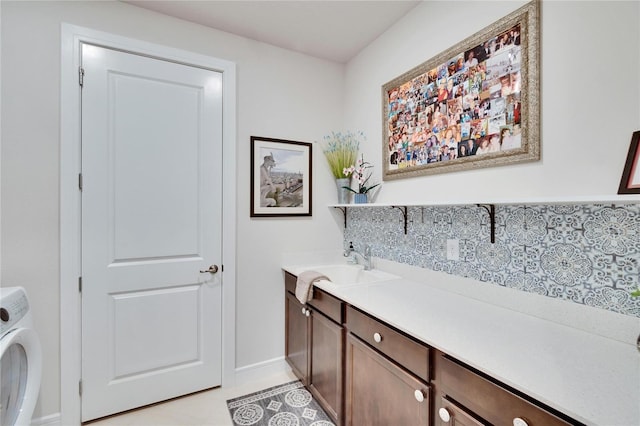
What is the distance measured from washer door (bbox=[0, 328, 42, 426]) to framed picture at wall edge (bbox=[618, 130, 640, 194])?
2498mm

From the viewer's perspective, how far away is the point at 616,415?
656 millimetres

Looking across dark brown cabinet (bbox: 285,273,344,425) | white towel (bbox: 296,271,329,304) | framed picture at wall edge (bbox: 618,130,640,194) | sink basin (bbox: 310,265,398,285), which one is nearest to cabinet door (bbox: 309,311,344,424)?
dark brown cabinet (bbox: 285,273,344,425)

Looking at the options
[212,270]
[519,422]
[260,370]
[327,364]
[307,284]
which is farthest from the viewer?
[260,370]

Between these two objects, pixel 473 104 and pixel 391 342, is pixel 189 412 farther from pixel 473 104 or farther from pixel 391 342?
pixel 473 104

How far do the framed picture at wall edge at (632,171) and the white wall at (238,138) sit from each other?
1.84 meters

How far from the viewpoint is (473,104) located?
4.96ft

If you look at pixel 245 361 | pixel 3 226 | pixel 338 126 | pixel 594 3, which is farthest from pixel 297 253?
pixel 594 3

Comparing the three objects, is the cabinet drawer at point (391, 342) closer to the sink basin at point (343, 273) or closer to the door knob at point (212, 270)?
the sink basin at point (343, 273)

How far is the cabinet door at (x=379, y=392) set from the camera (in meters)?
1.12

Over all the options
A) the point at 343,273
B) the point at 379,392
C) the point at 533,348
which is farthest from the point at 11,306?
the point at 533,348

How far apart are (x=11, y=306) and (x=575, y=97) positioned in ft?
8.81

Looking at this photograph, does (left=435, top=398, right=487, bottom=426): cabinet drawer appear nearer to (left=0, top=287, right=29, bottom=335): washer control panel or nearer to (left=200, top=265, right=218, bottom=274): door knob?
(left=200, top=265, right=218, bottom=274): door knob

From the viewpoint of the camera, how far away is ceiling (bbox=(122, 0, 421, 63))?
1.84 m

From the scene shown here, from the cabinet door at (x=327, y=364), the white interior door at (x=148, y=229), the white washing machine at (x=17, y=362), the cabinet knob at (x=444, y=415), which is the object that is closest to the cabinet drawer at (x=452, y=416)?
the cabinet knob at (x=444, y=415)
